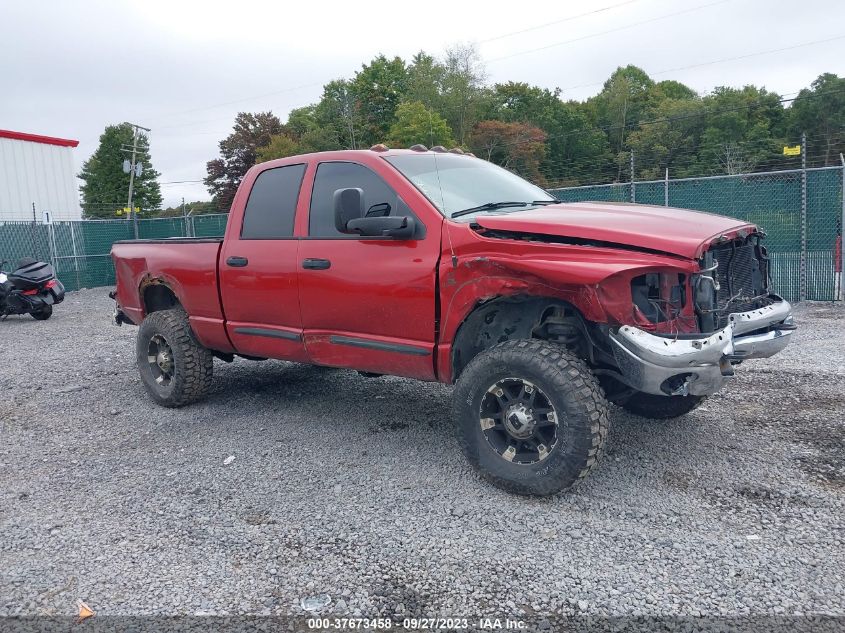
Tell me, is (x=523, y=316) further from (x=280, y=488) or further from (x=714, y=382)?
(x=280, y=488)

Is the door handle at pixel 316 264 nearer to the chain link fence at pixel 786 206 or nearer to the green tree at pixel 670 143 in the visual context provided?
the chain link fence at pixel 786 206

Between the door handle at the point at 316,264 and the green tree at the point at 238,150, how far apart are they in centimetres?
6301

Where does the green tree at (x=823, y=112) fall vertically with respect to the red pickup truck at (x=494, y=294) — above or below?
above

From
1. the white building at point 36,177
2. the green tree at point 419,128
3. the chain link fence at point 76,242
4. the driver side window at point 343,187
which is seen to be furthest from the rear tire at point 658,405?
the green tree at point 419,128

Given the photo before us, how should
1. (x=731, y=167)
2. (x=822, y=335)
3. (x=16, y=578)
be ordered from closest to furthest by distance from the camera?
1. (x=16, y=578)
2. (x=822, y=335)
3. (x=731, y=167)

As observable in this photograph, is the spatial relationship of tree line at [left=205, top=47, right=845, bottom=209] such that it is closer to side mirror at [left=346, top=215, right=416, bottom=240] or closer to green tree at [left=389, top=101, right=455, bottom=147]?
green tree at [left=389, top=101, right=455, bottom=147]

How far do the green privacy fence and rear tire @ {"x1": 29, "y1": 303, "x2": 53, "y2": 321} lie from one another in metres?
9.71

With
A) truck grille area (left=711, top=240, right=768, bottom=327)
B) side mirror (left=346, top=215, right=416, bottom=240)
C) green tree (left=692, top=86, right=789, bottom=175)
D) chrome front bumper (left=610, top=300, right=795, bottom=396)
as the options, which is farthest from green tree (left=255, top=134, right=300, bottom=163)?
chrome front bumper (left=610, top=300, right=795, bottom=396)

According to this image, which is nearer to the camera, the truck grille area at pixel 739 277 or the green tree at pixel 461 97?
the truck grille area at pixel 739 277

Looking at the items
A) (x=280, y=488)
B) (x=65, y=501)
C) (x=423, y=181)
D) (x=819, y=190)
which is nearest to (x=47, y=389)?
(x=65, y=501)

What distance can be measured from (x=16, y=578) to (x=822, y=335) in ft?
27.5

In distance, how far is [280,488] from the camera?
14.0 feet

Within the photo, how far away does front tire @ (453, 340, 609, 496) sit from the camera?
146 inches

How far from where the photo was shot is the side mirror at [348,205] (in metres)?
4.41
